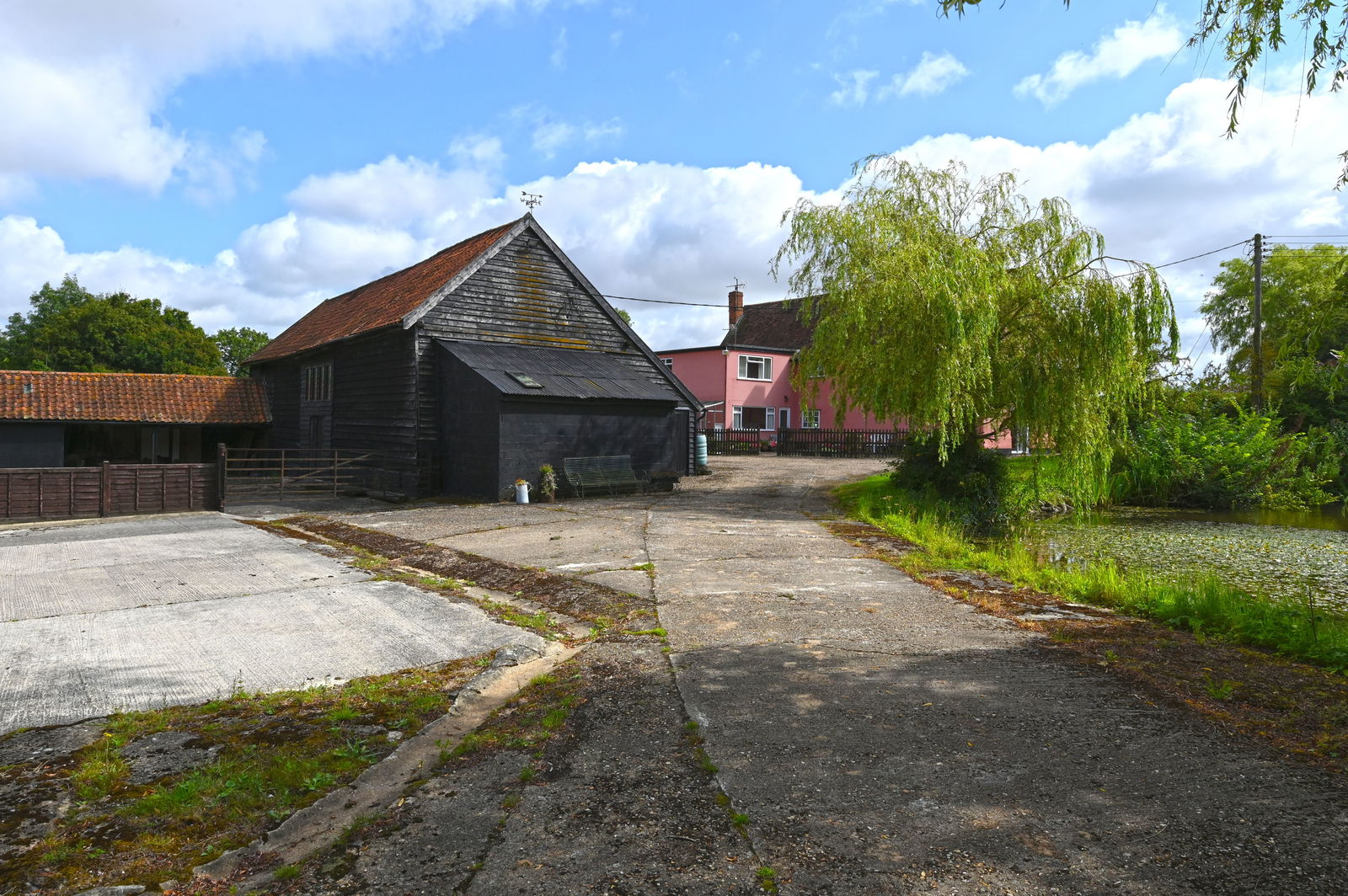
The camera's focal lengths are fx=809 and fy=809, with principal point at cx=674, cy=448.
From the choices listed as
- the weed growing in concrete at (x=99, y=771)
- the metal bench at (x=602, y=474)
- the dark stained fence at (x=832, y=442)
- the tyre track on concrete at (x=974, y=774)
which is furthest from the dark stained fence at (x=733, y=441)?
the weed growing in concrete at (x=99, y=771)

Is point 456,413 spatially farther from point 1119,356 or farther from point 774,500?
point 1119,356

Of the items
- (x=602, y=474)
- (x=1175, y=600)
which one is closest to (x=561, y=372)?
(x=602, y=474)

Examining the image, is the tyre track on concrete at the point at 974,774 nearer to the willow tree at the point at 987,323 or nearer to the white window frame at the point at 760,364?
the willow tree at the point at 987,323

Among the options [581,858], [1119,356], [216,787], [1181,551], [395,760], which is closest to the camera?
[581,858]

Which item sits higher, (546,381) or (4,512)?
(546,381)

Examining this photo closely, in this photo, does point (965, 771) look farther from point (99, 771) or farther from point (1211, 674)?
point (99, 771)

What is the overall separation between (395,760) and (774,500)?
15732mm

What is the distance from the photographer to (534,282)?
22.1 m

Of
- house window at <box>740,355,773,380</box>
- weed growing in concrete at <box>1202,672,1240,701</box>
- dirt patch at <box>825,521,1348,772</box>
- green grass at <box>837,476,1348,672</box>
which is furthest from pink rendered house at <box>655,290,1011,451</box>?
weed growing in concrete at <box>1202,672,1240,701</box>

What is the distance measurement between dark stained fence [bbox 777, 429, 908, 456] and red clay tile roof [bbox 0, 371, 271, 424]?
75.8 feet

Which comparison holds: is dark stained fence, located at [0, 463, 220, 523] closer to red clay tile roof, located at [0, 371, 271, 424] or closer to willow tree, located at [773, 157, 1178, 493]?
red clay tile roof, located at [0, 371, 271, 424]

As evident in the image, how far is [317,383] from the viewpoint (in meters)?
25.2

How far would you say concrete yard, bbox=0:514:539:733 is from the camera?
567 centimetres

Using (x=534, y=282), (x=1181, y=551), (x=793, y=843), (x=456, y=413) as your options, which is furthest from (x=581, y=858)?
(x=534, y=282)
